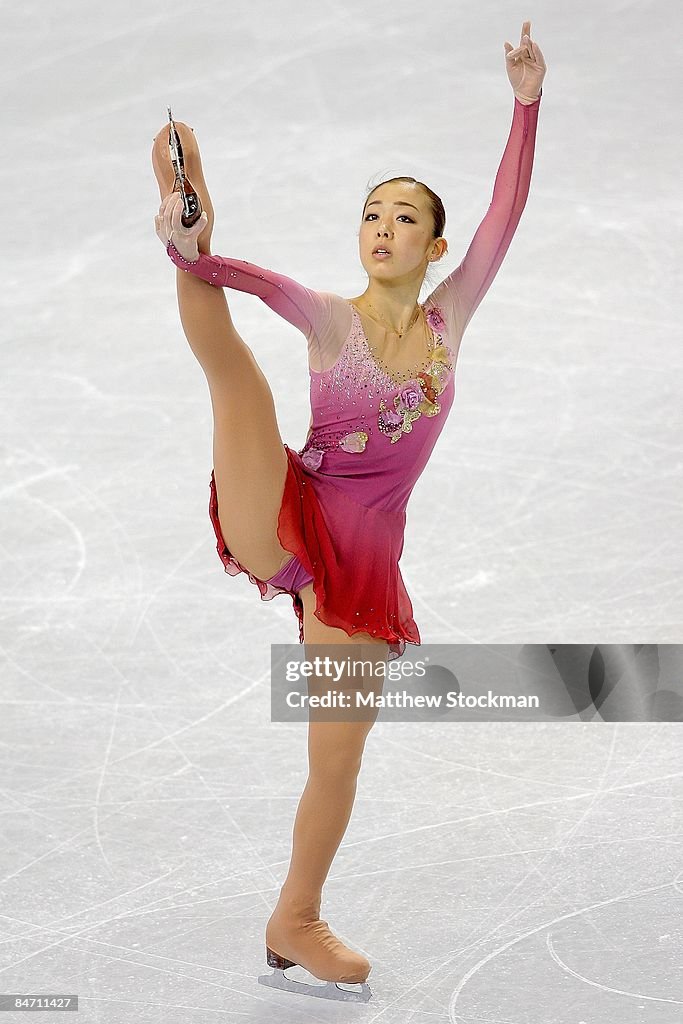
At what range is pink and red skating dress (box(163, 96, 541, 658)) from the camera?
271cm

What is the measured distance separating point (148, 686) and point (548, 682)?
3.69ft

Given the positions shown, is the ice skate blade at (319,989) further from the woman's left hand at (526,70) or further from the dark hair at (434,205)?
the woman's left hand at (526,70)

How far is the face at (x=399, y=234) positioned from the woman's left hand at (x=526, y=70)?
0.27 m

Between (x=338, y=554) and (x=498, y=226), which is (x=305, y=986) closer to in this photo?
(x=338, y=554)

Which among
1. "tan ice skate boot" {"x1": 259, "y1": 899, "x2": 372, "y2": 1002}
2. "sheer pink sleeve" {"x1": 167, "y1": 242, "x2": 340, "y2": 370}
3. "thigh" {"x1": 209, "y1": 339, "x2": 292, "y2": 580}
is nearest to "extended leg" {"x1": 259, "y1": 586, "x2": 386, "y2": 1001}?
"tan ice skate boot" {"x1": 259, "y1": 899, "x2": 372, "y2": 1002}

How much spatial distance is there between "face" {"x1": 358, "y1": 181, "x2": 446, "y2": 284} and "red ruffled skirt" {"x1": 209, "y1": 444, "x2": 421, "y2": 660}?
1.32 ft

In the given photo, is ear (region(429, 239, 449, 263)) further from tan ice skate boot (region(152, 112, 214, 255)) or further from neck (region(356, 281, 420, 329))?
tan ice skate boot (region(152, 112, 214, 255))

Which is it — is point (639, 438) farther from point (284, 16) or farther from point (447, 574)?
point (284, 16)

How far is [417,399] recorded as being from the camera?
9.00 ft

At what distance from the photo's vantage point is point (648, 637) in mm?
4215

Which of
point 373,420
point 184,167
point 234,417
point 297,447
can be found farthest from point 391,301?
point 297,447

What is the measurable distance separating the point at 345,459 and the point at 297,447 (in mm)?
2591

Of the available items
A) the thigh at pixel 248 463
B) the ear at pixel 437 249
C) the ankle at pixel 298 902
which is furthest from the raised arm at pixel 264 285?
the ankle at pixel 298 902

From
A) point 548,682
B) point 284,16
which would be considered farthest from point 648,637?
point 284,16
